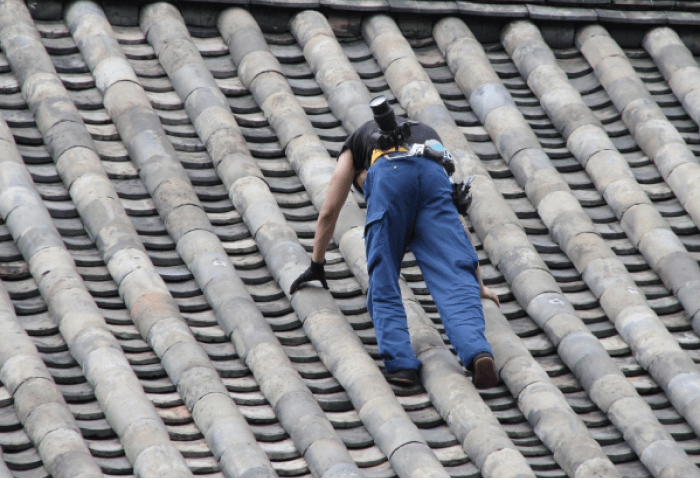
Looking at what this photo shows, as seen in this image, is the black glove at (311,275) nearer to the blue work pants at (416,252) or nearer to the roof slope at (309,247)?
the roof slope at (309,247)

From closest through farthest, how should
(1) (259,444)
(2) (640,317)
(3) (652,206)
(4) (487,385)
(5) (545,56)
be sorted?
(1) (259,444), (4) (487,385), (2) (640,317), (3) (652,206), (5) (545,56)

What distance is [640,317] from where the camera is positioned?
5.74m

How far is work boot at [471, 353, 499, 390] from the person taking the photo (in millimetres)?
5234

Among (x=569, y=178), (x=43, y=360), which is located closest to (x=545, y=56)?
(x=569, y=178)

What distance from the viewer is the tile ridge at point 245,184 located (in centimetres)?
481

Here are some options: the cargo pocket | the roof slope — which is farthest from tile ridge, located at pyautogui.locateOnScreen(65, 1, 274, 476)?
the cargo pocket

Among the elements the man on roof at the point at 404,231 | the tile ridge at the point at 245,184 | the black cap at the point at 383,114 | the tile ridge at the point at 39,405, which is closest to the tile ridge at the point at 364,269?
the man on roof at the point at 404,231

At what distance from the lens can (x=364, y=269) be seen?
19.4 feet

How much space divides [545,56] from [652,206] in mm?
1660

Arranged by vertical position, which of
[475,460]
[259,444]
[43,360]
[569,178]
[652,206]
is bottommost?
[475,460]

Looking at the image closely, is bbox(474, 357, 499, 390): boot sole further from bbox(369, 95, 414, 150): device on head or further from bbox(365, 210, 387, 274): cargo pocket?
bbox(369, 95, 414, 150): device on head

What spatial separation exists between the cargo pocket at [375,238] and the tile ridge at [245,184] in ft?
1.68

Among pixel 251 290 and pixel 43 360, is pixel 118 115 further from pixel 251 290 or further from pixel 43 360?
pixel 43 360

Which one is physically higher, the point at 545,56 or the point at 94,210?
the point at 545,56
